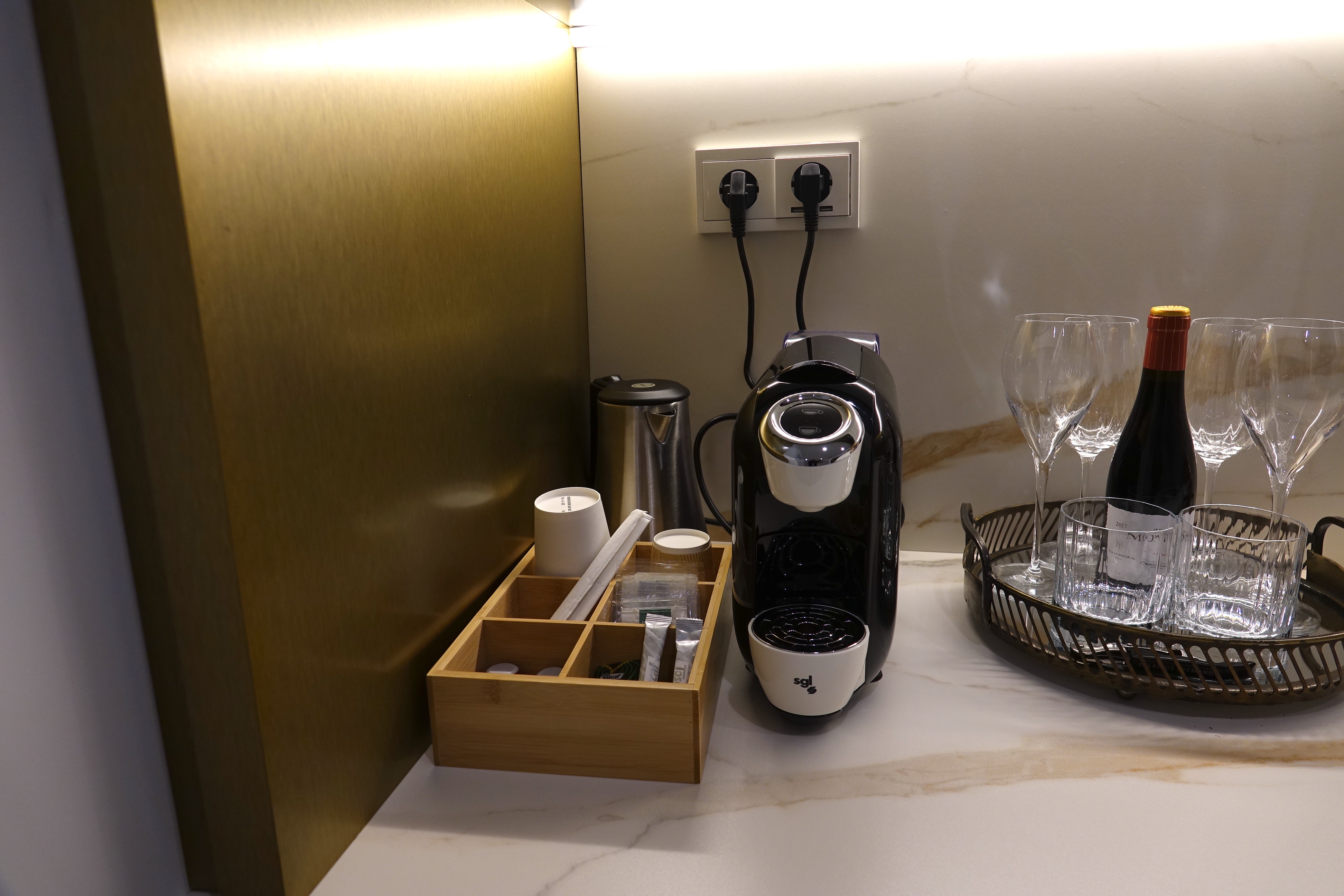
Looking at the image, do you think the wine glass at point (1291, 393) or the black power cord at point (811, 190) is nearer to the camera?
the wine glass at point (1291, 393)

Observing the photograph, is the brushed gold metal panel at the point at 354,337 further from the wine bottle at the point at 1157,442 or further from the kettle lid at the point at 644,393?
the wine bottle at the point at 1157,442

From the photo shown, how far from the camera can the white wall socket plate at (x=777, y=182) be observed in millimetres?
932

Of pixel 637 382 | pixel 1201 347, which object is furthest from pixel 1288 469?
pixel 637 382

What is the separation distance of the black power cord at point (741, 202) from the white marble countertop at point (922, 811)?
0.47 metres

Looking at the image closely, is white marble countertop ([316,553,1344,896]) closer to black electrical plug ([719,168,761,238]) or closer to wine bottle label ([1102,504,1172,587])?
wine bottle label ([1102,504,1172,587])

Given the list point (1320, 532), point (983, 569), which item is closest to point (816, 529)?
point (983, 569)

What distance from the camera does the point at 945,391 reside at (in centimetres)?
98

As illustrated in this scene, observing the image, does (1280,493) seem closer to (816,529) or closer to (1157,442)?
(1157,442)

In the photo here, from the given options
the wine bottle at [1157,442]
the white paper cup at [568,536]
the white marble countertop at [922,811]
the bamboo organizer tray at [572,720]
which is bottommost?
the white marble countertop at [922,811]

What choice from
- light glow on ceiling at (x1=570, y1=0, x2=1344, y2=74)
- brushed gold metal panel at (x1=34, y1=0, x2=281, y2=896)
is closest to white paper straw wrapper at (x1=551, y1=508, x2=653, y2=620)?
brushed gold metal panel at (x1=34, y1=0, x2=281, y2=896)

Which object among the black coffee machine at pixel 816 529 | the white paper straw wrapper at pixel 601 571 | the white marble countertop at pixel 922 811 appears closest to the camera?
the white marble countertop at pixel 922 811

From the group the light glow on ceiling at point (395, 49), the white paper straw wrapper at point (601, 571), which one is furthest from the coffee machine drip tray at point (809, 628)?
the light glow on ceiling at point (395, 49)

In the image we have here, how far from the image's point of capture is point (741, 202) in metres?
0.94

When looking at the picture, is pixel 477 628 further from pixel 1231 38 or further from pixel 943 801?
pixel 1231 38
